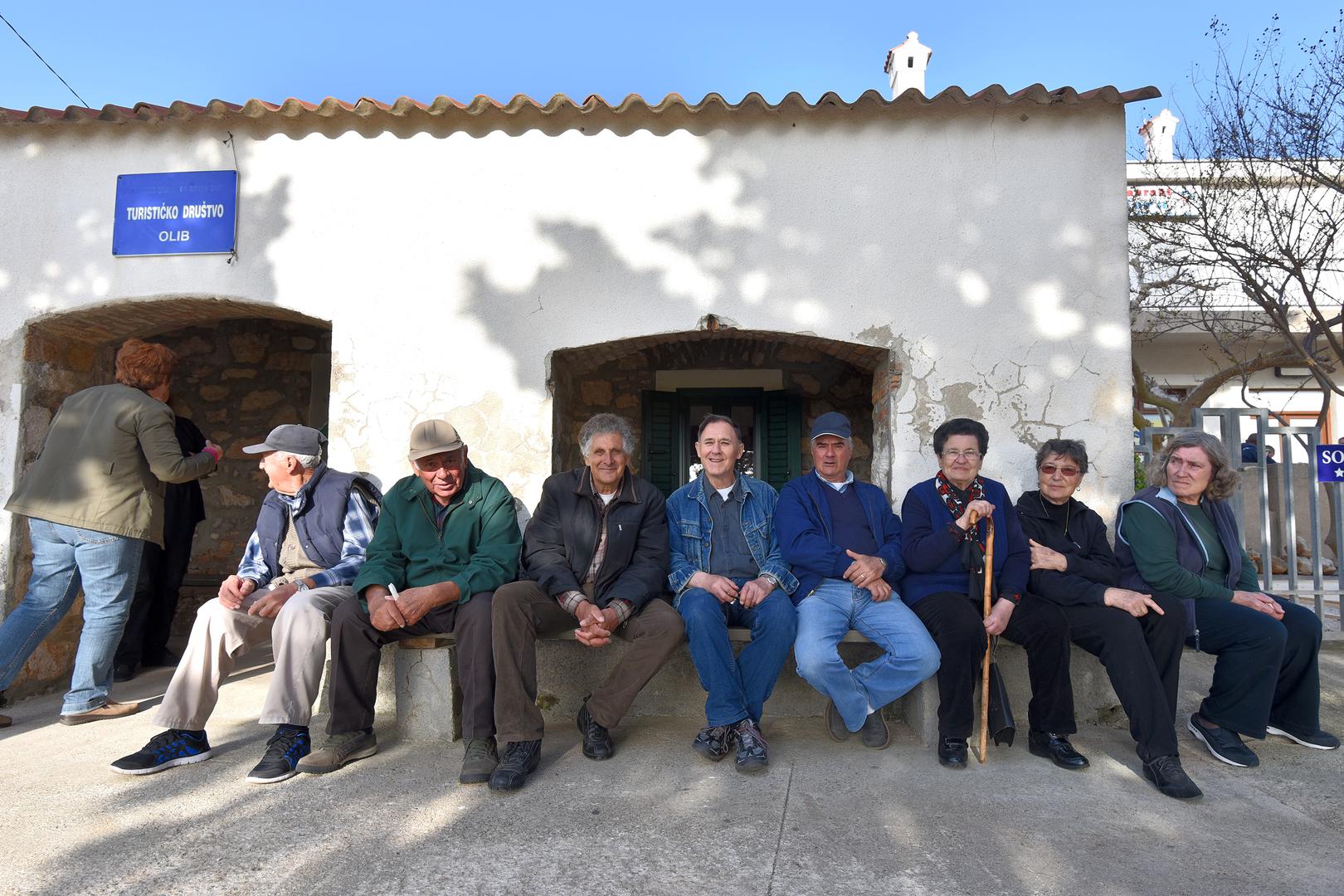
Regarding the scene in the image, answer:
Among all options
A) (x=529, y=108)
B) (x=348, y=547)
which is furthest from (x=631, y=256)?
(x=348, y=547)

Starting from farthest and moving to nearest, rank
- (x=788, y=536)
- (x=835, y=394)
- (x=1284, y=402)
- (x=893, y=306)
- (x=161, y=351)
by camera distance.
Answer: (x=1284, y=402)
(x=835, y=394)
(x=893, y=306)
(x=161, y=351)
(x=788, y=536)

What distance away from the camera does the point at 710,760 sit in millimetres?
3098

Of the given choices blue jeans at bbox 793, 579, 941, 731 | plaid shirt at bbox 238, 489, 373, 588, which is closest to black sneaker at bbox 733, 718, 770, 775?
blue jeans at bbox 793, 579, 941, 731

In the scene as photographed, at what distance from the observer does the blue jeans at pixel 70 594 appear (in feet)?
11.4

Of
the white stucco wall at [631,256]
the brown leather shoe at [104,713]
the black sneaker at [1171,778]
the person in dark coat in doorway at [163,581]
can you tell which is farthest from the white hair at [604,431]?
the person in dark coat in doorway at [163,581]

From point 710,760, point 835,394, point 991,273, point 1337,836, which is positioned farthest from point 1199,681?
point 835,394

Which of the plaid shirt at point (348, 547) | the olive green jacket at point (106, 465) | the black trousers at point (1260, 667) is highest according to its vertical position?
the olive green jacket at point (106, 465)

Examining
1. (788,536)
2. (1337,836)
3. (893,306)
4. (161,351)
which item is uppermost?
(893,306)

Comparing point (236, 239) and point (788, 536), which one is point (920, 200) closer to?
point (788, 536)

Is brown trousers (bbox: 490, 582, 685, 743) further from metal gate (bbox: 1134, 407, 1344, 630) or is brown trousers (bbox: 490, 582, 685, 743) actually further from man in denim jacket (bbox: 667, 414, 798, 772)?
metal gate (bbox: 1134, 407, 1344, 630)

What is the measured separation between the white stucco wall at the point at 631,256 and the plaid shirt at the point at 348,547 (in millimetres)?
667

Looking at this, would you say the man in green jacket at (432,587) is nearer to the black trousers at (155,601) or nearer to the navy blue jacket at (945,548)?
the navy blue jacket at (945,548)

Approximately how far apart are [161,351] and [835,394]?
4444 mm

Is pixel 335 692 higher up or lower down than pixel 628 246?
lower down
